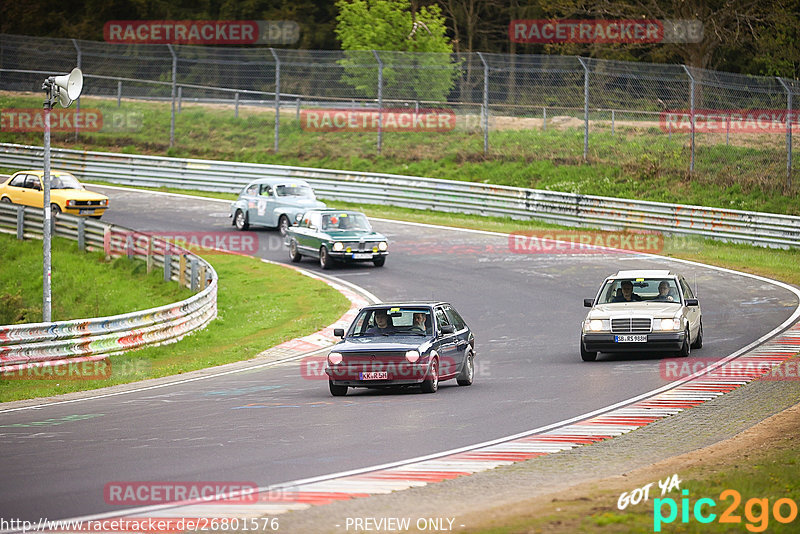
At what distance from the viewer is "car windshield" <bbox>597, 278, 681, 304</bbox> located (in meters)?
18.5

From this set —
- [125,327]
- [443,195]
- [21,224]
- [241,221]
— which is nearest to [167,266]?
[241,221]

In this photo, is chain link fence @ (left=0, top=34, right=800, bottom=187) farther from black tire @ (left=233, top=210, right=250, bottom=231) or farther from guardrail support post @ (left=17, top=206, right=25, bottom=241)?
guardrail support post @ (left=17, top=206, right=25, bottom=241)

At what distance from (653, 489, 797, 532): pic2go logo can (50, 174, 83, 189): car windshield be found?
93.6ft

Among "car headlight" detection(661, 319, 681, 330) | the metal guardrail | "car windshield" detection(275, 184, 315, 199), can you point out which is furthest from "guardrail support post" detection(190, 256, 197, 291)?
the metal guardrail

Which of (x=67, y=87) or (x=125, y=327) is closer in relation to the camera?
(x=67, y=87)

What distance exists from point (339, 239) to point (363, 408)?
14.5 meters

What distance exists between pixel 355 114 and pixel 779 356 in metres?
28.1

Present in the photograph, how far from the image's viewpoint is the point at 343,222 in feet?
93.7

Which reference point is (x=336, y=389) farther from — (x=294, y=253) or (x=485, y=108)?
(x=485, y=108)

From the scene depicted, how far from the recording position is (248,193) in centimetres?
3341

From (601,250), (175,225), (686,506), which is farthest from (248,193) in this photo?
(686,506)

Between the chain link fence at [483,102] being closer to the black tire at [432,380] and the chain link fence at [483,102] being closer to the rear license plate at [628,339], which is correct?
the rear license plate at [628,339]

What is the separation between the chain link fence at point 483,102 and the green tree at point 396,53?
0.26 ft

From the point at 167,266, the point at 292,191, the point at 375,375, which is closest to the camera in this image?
the point at 375,375
